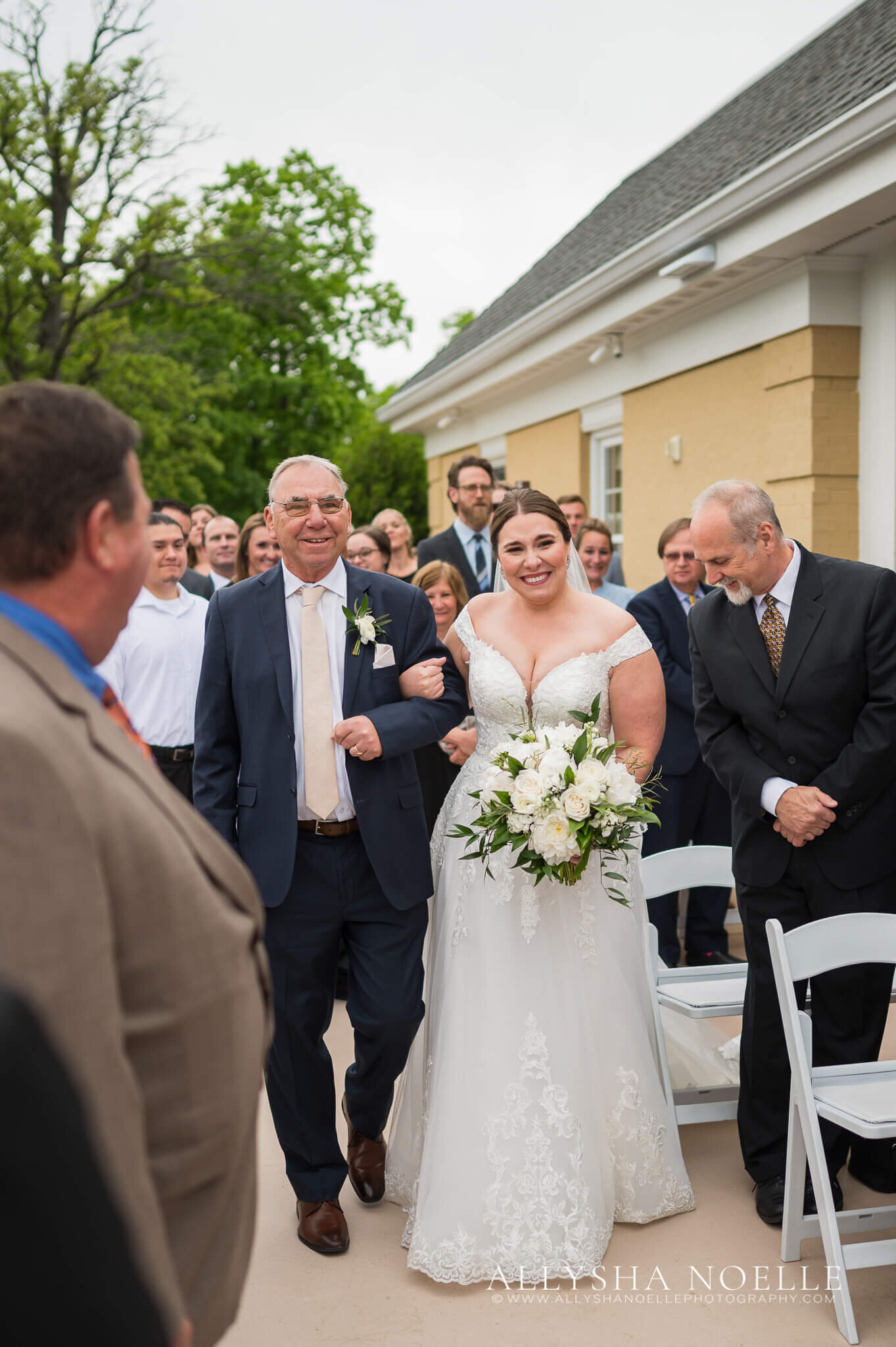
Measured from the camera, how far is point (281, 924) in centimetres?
384

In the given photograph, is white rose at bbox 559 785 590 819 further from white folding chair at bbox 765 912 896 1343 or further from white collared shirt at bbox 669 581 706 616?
white collared shirt at bbox 669 581 706 616

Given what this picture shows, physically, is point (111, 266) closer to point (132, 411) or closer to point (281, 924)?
point (132, 411)

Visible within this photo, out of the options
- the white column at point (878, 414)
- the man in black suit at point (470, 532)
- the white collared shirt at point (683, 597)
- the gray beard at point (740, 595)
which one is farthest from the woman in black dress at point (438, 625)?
the white column at point (878, 414)

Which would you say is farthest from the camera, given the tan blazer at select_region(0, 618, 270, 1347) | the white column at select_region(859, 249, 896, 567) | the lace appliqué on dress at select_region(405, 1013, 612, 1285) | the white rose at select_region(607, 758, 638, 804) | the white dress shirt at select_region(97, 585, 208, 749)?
the white column at select_region(859, 249, 896, 567)

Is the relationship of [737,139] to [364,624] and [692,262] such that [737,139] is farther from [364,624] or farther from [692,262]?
[364,624]

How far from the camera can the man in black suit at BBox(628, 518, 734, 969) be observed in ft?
21.5

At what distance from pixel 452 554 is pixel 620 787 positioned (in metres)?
4.50

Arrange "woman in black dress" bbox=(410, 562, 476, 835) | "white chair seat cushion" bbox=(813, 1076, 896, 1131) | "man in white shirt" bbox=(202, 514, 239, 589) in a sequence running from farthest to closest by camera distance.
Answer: "man in white shirt" bbox=(202, 514, 239, 589) → "woman in black dress" bbox=(410, 562, 476, 835) → "white chair seat cushion" bbox=(813, 1076, 896, 1131)

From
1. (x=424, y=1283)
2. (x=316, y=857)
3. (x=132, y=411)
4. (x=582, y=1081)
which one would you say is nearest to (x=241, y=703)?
(x=316, y=857)

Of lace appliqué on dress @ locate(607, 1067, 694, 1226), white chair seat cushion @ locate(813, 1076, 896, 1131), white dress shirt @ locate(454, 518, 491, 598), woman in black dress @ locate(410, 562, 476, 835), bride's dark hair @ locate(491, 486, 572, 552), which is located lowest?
lace appliqué on dress @ locate(607, 1067, 694, 1226)

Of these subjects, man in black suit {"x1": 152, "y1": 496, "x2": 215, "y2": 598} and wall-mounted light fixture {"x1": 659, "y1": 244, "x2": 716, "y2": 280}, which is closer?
man in black suit {"x1": 152, "y1": 496, "x2": 215, "y2": 598}

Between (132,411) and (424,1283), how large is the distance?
774 inches

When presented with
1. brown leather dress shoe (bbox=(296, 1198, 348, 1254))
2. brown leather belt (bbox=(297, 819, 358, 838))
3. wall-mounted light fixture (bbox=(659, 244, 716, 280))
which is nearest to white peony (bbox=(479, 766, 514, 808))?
brown leather belt (bbox=(297, 819, 358, 838))

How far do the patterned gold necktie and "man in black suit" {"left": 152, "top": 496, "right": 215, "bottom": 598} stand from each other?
459 centimetres
